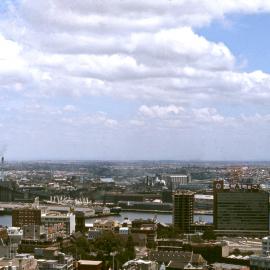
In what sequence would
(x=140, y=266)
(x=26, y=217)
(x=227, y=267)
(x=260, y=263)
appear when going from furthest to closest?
(x=26, y=217) → (x=227, y=267) → (x=140, y=266) → (x=260, y=263)

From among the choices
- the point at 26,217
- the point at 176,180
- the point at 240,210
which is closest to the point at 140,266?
the point at 26,217

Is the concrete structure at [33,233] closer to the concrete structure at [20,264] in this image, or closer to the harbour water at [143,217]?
the concrete structure at [20,264]

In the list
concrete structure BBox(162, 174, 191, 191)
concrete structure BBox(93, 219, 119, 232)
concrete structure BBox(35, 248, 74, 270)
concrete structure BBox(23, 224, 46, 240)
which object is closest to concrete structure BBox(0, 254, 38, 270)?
concrete structure BBox(35, 248, 74, 270)

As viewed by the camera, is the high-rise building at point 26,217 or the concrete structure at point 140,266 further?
the high-rise building at point 26,217

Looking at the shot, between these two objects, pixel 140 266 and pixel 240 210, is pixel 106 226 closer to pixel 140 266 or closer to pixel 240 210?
pixel 240 210

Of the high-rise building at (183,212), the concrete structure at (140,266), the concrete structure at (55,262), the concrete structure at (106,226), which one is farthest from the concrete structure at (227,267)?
the high-rise building at (183,212)

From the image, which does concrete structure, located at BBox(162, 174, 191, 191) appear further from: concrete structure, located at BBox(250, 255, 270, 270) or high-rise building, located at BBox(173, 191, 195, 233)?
concrete structure, located at BBox(250, 255, 270, 270)
